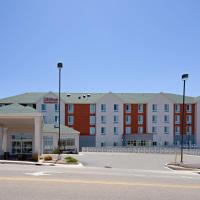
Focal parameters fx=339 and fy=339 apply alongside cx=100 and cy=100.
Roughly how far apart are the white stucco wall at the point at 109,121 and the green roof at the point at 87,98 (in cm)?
158

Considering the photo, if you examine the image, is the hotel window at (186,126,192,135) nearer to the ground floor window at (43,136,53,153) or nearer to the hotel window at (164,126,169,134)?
the hotel window at (164,126,169,134)

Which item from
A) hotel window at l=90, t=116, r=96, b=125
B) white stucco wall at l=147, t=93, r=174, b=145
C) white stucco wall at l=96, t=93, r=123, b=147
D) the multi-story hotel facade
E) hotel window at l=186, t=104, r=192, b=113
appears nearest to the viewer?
the multi-story hotel facade

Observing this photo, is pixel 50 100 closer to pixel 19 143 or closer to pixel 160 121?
pixel 160 121

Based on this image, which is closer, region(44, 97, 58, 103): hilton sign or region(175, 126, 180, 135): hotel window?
region(44, 97, 58, 103): hilton sign

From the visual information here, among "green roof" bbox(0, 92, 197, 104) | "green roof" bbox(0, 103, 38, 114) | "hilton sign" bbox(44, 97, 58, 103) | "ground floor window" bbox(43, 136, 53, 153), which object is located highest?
"green roof" bbox(0, 92, 197, 104)

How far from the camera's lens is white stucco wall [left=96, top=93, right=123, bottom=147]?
259 feet

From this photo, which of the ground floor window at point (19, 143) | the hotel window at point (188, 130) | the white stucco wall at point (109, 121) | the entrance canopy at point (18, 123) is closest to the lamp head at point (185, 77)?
the entrance canopy at point (18, 123)

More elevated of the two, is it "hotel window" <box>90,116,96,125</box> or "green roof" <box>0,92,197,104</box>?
"green roof" <box>0,92,197,104</box>

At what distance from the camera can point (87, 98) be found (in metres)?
81.1

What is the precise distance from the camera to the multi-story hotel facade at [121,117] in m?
78.6

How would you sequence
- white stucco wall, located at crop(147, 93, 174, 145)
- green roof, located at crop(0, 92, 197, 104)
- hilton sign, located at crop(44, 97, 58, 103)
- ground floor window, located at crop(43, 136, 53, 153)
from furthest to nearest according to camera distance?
1. white stucco wall, located at crop(147, 93, 174, 145)
2. green roof, located at crop(0, 92, 197, 104)
3. hilton sign, located at crop(44, 97, 58, 103)
4. ground floor window, located at crop(43, 136, 53, 153)

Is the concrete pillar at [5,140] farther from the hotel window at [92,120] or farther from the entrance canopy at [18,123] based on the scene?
the hotel window at [92,120]

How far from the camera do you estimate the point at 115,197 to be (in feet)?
33.3

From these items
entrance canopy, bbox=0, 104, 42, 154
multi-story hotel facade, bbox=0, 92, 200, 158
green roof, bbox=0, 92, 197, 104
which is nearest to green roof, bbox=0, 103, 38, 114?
entrance canopy, bbox=0, 104, 42, 154
